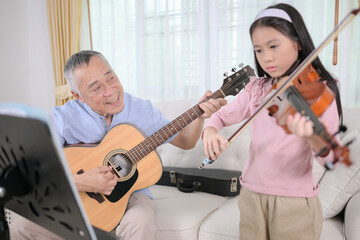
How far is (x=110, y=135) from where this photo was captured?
1.47 meters

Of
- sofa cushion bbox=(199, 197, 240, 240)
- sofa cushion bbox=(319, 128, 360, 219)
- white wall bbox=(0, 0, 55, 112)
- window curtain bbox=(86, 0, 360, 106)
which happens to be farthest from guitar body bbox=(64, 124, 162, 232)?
white wall bbox=(0, 0, 55, 112)

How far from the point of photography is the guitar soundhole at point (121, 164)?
56.6 inches

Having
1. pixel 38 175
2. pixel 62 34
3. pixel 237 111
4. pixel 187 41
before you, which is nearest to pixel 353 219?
pixel 237 111

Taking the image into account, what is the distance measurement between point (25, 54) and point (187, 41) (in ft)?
6.27

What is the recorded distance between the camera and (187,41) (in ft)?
9.36

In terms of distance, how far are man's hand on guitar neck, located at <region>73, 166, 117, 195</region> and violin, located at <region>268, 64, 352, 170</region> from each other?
775 mm

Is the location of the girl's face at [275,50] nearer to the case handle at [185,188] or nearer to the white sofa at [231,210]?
the white sofa at [231,210]

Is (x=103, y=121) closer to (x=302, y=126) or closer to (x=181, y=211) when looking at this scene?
(x=181, y=211)

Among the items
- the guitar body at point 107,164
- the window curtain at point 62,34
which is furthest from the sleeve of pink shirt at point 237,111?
the window curtain at point 62,34

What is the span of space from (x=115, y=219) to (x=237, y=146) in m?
0.80

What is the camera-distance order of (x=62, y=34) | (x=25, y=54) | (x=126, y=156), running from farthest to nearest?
(x=25, y=54)
(x=62, y=34)
(x=126, y=156)

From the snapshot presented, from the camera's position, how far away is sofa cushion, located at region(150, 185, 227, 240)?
1.40 metres

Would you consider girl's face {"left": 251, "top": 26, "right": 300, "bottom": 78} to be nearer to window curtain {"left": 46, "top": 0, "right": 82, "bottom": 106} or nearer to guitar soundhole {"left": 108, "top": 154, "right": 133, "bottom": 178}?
guitar soundhole {"left": 108, "top": 154, "right": 133, "bottom": 178}

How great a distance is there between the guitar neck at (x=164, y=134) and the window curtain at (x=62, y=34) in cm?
214
